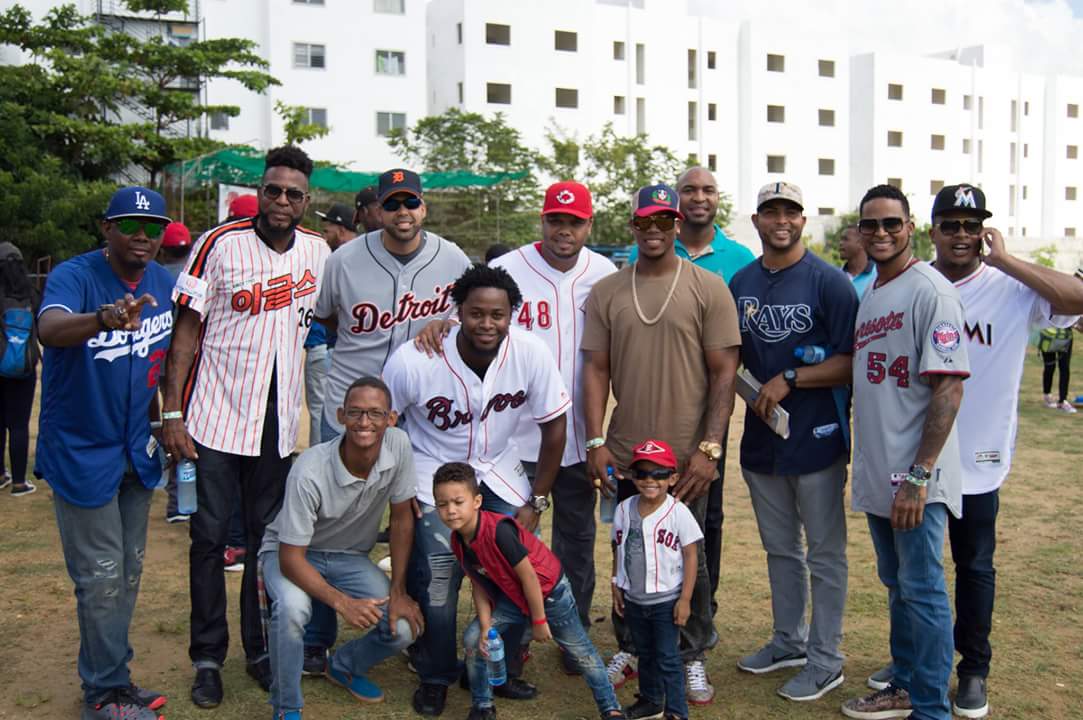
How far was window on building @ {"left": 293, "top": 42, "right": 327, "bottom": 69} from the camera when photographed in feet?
137

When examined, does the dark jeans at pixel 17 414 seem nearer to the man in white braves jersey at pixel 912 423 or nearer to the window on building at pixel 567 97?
the man in white braves jersey at pixel 912 423

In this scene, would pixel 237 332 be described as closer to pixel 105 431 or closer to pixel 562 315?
pixel 105 431

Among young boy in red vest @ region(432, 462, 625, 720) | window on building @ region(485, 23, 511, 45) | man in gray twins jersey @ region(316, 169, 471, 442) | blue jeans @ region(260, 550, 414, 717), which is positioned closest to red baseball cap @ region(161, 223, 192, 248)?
man in gray twins jersey @ region(316, 169, 471, 442)

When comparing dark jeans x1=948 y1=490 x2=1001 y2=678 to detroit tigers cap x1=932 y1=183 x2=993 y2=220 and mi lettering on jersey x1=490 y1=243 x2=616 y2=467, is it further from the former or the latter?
mi lettering on jersey x1=490 y1=243 x2=616 y2=467

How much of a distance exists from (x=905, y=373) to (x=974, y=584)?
1148 millimetres

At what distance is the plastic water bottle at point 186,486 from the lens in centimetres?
480

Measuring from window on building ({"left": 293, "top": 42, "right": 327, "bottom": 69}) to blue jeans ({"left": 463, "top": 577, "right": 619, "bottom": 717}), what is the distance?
40528 millimetres

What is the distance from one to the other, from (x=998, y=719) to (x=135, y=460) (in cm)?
408

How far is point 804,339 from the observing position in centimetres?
493

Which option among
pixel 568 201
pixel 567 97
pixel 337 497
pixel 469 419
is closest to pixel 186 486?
pixel 337 497

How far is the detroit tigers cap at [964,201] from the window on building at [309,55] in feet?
133

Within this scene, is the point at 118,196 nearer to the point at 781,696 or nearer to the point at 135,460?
the point at 135,460

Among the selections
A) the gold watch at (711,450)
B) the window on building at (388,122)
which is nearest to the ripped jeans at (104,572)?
the gold watch at (711,450)

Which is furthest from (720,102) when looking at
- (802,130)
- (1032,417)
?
(1032,417)
